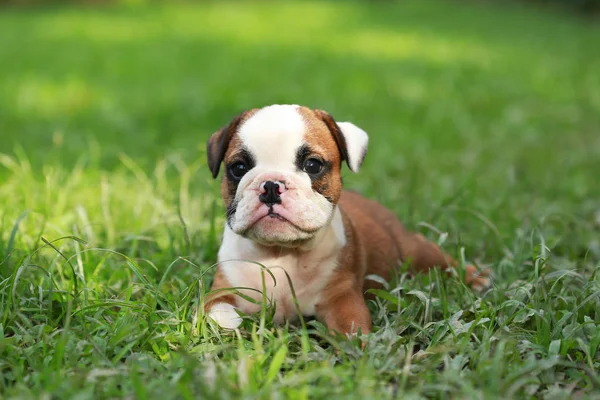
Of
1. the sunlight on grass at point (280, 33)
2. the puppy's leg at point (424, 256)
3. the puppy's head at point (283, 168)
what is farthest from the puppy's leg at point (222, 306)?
the sunlight on grass at point (280, 33)

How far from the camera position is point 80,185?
531 centimetres

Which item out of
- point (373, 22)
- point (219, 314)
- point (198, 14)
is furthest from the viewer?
point (198, 14)

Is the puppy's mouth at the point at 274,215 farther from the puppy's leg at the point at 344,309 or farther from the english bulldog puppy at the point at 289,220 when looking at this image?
the puppy's leg at the point at 344,309

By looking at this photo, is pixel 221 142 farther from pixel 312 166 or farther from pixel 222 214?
pixel 222 214

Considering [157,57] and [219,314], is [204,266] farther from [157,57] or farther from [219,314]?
[157,57]

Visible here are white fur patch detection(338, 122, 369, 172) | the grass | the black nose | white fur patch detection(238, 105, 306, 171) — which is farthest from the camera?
white fur patch detection(338, 122, 369, 172)

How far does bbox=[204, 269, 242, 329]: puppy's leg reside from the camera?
321 cm

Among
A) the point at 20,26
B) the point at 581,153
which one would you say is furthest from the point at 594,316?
the point at 20,26

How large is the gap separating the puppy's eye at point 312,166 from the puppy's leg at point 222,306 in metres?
0.62

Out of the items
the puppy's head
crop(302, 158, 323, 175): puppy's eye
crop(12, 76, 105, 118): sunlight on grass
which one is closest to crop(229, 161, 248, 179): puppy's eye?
the puppy's head

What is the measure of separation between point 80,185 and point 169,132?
2329 mm

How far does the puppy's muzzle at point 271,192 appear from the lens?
304 centimetres

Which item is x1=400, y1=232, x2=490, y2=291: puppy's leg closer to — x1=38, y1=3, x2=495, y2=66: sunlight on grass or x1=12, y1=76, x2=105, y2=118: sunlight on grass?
x1=12, y1=76, x2=105, y2=118: sunlight on grass

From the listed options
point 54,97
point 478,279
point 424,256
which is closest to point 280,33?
point 54,97
